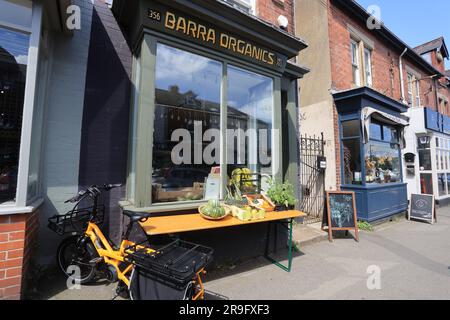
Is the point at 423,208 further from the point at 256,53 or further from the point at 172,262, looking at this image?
the point at 172,262

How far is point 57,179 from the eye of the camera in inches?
136

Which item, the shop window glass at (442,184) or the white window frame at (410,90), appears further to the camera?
the white window frame at (410,90)

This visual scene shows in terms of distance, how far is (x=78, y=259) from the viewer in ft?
10.2

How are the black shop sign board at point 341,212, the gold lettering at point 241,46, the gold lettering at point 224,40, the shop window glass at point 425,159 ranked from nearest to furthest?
the gold lettering at point 224,40, the gold lettering at point 241,46, the black shop sign board at point 341,212, the shop window glass at point 425,159

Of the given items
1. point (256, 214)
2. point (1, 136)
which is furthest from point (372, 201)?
point (1, 136)

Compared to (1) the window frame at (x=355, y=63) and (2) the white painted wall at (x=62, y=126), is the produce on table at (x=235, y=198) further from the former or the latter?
(1) the window frame at (x=355, y=63)

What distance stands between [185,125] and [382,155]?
22.5ft

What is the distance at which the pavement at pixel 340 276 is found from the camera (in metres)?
3.02

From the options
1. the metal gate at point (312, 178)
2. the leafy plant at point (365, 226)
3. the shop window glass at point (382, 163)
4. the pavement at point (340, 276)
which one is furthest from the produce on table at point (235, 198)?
the shop window glass at point (382, 163)

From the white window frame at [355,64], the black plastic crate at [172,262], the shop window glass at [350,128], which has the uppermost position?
the white window frame at [355,64]

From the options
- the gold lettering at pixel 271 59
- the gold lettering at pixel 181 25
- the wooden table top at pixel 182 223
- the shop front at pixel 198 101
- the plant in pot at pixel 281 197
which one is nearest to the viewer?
the wooden table top at pixel 182 223

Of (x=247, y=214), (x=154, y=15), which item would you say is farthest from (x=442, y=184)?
(x=154, y=15)
